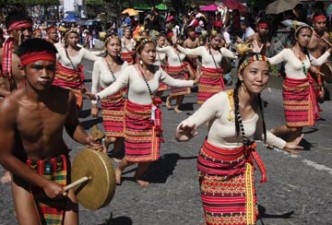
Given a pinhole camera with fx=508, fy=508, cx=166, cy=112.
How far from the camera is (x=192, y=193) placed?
5531 mm

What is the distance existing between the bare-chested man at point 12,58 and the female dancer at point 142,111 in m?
1.03

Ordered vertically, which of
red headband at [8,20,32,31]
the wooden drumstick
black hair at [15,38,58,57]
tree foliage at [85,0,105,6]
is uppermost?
tree foliage at [85,0,105,6]

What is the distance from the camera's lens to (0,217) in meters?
4.89

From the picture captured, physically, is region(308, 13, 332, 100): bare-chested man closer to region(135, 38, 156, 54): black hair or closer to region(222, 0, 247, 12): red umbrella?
region(135, 38, 156, 54): black hair

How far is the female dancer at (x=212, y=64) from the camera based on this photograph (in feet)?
32.6

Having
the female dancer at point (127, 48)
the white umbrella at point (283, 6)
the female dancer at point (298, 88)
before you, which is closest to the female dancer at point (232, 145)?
the female dancer at point (298, 88)

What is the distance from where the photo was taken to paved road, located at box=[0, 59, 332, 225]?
4.83 metres

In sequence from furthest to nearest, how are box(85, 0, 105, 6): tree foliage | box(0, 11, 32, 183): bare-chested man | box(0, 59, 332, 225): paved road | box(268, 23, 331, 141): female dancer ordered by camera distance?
box(85, 0, 105, 6): tree foliage, box(268, 23, 331, 141): female dancer, box(0, 11, 32, 183): bare-chested man, box(0, 59, 332, 225): paved road

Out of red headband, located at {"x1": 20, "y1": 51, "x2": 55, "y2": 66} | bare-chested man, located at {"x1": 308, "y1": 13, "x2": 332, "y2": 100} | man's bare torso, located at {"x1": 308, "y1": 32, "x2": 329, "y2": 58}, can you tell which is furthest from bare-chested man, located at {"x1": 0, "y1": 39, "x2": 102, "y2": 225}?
man's bare torso, located at {"x1": 308, "y1": 32, "x2": 329, "y2": 58}

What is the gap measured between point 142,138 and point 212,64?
447cm

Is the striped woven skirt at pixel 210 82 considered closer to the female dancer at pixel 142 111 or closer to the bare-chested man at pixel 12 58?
the female dancer at pixel 142 111

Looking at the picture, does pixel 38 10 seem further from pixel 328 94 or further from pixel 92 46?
pixel 328 94

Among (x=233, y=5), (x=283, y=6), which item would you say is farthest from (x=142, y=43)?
(x=233, y=5)

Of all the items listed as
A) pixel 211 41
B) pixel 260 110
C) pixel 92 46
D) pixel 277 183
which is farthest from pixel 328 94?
pixel 92 46
